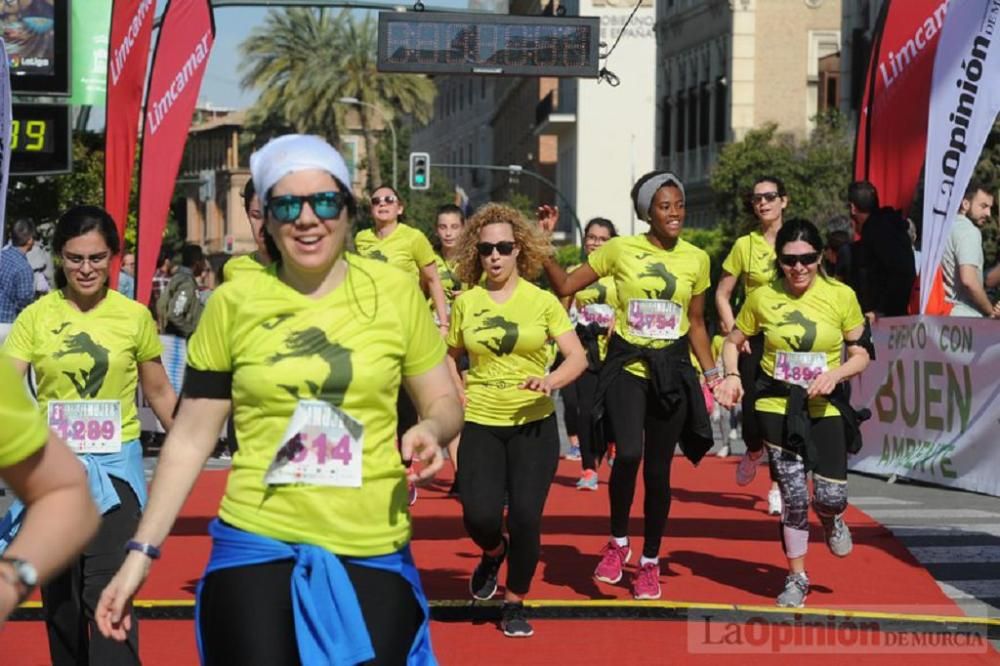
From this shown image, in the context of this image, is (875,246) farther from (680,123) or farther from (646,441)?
(680,123)

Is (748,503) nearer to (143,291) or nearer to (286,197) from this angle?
(143,291)

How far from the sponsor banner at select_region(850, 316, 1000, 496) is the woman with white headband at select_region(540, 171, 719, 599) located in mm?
4194

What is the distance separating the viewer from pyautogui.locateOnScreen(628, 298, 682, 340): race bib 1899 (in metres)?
9.26

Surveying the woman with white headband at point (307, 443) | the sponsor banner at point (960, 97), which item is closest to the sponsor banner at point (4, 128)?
the sponsor banner at point (960, 97)

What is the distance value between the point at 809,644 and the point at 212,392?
4.16 metres

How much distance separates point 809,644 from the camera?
817cm

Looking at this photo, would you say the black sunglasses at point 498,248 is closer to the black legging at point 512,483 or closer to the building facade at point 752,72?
the black legging at point 512,483

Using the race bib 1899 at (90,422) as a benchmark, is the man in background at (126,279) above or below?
below

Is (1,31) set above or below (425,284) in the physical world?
above

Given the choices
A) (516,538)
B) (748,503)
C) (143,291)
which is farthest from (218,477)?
(516,538)

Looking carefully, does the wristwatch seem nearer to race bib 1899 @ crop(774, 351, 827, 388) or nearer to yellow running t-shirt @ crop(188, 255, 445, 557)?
yellow running t-shirt @ crop(188, 255, 445, 557)

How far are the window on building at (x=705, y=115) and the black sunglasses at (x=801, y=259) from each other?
51008 millimetres

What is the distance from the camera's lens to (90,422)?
22.2ft

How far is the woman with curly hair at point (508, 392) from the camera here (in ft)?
27.5
